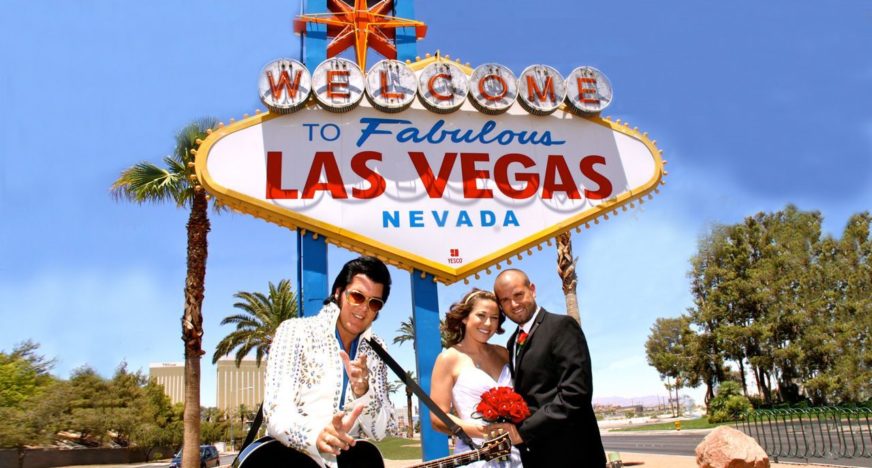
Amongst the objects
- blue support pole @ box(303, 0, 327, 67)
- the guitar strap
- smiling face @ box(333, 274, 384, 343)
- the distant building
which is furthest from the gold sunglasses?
the distant building

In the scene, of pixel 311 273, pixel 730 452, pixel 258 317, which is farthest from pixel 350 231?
pixel 258 317

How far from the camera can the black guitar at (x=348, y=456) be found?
102 inches

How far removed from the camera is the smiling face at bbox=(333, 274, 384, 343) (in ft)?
10.3

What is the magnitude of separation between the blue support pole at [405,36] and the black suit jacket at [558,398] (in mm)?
5918

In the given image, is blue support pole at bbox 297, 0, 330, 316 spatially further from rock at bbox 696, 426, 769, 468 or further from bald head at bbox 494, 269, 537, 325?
rock at bbox 696, 426, 769, 468

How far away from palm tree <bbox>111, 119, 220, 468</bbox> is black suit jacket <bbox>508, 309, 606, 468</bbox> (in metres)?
13.1

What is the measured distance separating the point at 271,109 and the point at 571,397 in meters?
5.38

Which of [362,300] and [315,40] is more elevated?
[315,40]

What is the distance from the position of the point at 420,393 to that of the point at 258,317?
82.2ft

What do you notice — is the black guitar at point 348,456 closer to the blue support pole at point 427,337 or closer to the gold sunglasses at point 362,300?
the gold sunglasses at point 362,300

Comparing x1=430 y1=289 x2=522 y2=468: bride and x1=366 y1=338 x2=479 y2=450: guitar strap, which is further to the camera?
x1=430 y1=289 x2=522 y2=468: bride

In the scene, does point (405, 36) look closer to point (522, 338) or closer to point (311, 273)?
point (311, 273)

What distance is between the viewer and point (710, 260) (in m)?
45.4

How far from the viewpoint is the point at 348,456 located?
9.31ft
